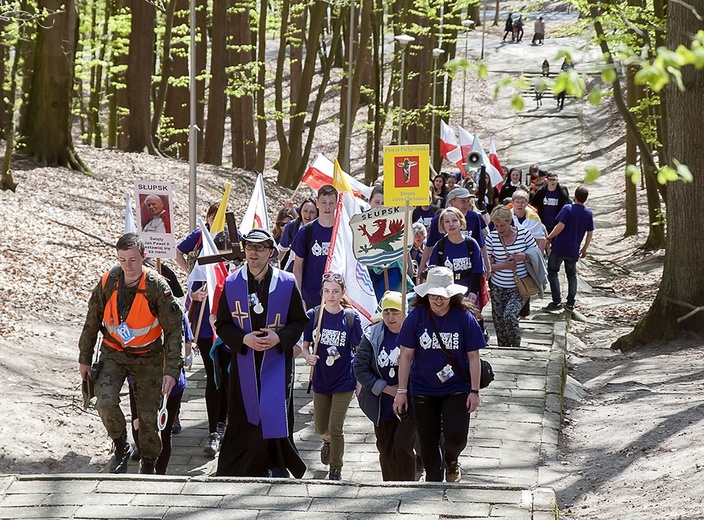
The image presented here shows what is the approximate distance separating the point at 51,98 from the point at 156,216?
42.0 feet

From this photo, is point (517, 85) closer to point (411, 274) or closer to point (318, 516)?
point (318, 516)

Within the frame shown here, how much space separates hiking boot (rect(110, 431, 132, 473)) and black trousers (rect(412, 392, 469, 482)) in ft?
7.30

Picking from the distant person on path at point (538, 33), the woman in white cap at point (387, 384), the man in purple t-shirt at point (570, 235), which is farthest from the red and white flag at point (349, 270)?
the distant person on path at point (538, 33)

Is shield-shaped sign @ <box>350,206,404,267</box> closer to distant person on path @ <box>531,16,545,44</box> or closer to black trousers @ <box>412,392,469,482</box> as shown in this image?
black trousers @ <box>412,392,469,482</box>

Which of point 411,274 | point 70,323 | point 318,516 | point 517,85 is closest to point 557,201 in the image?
point 411,274

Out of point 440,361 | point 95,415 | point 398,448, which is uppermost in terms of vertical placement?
point 440,361

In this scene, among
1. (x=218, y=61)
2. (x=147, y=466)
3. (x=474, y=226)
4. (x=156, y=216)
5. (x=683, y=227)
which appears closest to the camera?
(x=147, y=466)

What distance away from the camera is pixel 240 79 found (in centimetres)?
2905

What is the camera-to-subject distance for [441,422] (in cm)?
759

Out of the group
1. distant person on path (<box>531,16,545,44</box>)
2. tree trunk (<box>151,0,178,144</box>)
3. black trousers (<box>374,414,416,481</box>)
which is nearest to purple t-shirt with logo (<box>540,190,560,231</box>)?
black trousers (<box>374,414,416,481</box>)

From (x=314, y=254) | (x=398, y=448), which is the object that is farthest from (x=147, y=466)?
(x=314, y=254)

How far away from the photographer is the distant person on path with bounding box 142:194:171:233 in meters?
10.5

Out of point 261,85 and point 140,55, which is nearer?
point 140,55

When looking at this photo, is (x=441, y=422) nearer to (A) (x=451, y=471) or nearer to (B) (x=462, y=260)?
(A) (x=451, y=471)
